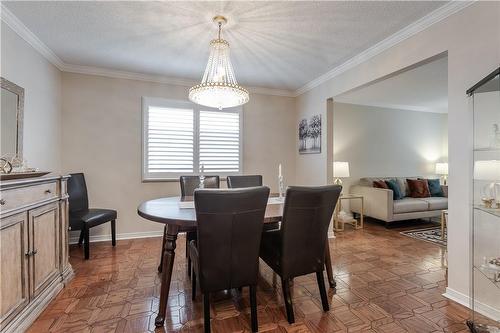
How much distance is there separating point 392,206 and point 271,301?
10.7 ft

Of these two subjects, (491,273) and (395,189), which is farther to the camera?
(395,189)

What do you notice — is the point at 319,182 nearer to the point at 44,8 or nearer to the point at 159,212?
the point at 159,212

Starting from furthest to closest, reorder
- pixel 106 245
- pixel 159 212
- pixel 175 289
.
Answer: pixel 106 245, pixel 175 289, pixel 159 212

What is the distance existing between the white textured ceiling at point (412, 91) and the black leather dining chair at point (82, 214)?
361cm

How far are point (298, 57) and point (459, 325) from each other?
2.97 m

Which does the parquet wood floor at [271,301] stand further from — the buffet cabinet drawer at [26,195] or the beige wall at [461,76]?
the buffet cabinet drawer at [26,195]

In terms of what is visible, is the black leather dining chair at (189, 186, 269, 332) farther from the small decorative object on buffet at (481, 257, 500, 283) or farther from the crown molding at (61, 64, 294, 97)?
the crown molding at (61, 64, 294, 97)

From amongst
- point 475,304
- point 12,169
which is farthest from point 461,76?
point 12,169

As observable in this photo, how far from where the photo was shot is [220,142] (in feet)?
13.5

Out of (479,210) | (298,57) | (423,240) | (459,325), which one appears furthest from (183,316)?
(423,240)

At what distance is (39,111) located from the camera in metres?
2.77

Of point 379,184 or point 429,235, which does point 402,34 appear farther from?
point 429,235

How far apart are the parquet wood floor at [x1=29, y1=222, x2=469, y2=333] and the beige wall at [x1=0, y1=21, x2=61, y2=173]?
133 centimetres

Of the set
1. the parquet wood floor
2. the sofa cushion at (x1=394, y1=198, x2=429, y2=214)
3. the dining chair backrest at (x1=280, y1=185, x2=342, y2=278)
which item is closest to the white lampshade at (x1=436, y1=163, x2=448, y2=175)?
the sofa cushion at (x1=394, y1=198, x2=429, y2=214)
